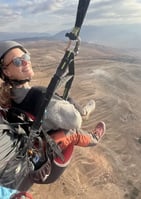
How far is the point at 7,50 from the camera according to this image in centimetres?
470

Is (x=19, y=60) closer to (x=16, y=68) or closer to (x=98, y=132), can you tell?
(x=16, y=68)

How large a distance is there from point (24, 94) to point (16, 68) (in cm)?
35

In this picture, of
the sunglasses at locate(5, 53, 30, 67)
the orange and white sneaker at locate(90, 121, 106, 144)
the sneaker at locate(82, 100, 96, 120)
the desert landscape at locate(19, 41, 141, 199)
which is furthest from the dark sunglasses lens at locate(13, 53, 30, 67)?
the desert landscape at locate(19, 41, 141, 199)

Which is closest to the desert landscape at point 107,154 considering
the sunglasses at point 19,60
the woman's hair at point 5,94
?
the woman's hair at point 5,94

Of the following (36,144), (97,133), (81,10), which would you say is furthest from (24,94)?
(97,133)

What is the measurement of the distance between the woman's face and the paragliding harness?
0.48 m

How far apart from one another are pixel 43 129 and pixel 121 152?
2460cm

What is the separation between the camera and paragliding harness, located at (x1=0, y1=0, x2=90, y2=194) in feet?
13.3

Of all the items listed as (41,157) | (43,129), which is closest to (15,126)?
(43,129)

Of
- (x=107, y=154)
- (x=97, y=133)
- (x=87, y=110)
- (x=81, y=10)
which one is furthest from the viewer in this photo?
(x=107, y=154)

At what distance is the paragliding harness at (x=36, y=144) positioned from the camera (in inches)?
159

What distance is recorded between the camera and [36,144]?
15.6 feet

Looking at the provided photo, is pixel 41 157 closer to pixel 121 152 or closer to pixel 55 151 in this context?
pixel 55 151

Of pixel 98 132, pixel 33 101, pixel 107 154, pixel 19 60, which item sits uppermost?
pixel 19 60
